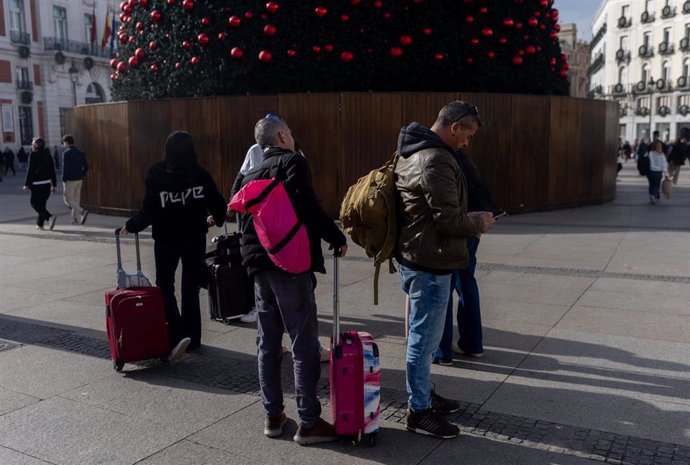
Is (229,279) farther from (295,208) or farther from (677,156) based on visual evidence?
(677,156)

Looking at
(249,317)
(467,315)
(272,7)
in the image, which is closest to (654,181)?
(272,7)

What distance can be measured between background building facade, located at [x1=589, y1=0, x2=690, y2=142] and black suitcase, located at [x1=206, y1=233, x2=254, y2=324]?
61459mm

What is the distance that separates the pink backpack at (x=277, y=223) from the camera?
11.9 feet

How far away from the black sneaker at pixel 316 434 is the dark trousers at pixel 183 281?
184 centimetres

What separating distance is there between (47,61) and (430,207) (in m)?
46.2

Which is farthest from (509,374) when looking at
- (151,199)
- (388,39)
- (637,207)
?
(637,207)

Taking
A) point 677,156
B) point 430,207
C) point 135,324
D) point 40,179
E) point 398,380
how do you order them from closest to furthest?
point 430,207
point 398,380
point 135,324
point 40,179
point 677,156

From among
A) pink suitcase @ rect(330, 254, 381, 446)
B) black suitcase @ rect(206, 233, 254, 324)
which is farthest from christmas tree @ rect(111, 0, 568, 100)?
pink suitcase @ rect(330, 254, 381, 446)

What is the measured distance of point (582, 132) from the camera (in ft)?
46.0

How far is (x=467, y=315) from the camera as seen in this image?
507cm

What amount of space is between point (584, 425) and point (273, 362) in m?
1.84

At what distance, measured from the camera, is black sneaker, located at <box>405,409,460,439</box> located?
3.73m

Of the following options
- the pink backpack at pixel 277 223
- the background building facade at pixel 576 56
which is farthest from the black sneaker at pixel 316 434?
the background building facade at pixel 576 56

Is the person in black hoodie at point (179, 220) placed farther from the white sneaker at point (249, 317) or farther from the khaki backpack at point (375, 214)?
the khaki backpack at point (375, 214)
